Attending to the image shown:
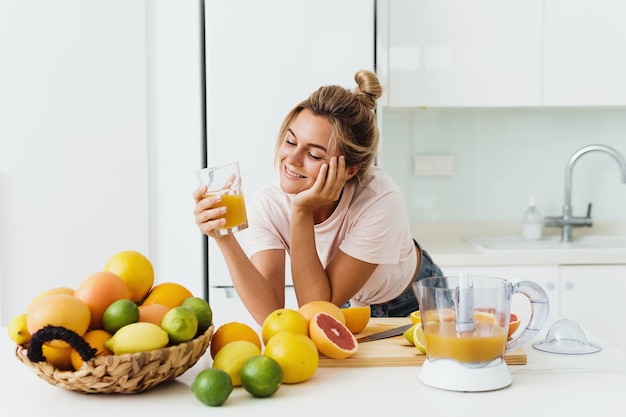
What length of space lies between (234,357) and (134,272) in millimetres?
237

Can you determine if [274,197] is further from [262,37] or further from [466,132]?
[466,132]

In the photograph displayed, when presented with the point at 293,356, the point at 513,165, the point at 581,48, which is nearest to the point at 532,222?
the point at 513,165

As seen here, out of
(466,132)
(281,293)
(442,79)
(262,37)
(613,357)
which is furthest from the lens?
(466,132)

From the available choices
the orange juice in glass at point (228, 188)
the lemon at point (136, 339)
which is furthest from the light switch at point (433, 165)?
the lemon at point (136, 339)

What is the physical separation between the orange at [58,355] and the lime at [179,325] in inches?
5.8

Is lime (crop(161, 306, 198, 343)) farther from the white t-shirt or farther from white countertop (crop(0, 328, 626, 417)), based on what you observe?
the white t-shirt

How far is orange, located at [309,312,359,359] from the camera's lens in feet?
4.30

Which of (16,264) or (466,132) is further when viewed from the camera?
(466,132)

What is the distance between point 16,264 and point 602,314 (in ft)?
7.47

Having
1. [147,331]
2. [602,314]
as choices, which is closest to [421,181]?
[602,314]

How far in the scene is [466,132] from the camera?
11.3ft

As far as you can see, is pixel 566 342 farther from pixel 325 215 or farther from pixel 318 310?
pixel 325 215

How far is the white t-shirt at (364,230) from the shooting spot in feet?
6.23

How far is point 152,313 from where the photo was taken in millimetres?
1215
